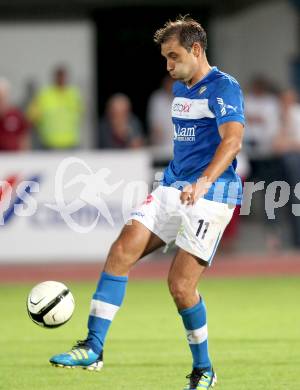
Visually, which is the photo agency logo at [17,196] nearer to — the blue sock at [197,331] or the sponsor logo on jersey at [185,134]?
the sponsor logo on jersey at [185,134]

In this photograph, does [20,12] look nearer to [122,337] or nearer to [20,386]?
[122,337]

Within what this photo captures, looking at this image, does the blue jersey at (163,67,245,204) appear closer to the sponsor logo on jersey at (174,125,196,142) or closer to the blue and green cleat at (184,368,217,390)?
the sponsor logo on jersey at (174,125,196,142)

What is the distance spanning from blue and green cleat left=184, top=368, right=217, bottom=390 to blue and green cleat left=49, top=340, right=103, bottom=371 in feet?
1.86

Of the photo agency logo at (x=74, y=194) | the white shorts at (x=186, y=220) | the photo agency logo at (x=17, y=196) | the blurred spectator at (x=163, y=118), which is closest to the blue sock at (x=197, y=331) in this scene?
the white shorts at (x=186, y=220)

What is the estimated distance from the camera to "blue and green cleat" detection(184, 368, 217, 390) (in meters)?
6.80

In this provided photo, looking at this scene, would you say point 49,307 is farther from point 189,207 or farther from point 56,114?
point 56,114

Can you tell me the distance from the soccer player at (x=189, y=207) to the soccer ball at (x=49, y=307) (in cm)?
26

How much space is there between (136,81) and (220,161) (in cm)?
1508

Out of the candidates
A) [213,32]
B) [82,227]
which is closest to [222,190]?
[82,227]

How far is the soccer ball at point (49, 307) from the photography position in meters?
7.28

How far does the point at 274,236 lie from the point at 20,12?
5997 millimetres

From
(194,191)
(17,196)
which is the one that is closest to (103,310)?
(194,191)

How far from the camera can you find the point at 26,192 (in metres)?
14.1

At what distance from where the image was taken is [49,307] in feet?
23.9
